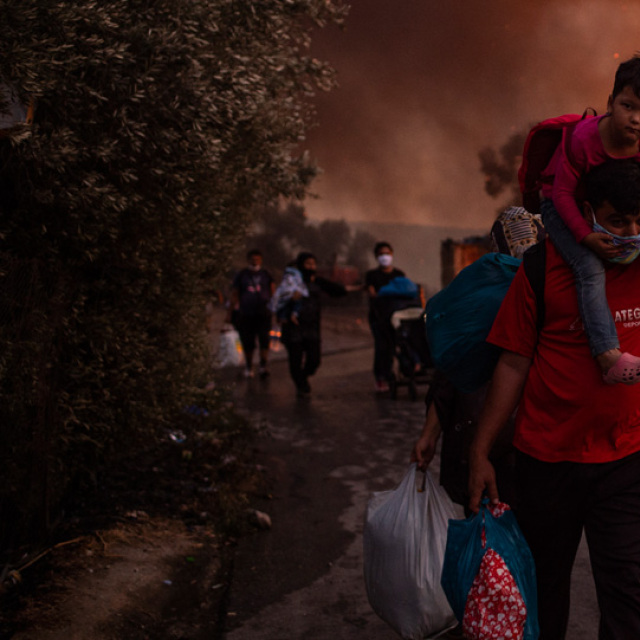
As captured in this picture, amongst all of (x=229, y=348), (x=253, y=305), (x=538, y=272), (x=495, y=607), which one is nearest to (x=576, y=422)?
(x=538, y=272)

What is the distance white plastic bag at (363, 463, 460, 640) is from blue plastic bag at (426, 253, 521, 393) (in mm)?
504

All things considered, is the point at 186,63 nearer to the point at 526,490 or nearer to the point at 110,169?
the point at 110,169

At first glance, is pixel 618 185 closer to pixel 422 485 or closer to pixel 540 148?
pixel 540 148

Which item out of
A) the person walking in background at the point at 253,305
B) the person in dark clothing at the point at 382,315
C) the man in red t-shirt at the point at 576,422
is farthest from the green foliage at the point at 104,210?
the person walking in background at the point at 253,305

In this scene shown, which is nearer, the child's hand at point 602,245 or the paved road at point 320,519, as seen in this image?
the child's hand at point 602,245

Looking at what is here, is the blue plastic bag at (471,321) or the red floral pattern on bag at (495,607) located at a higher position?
the blue plastic bag at (471,321)

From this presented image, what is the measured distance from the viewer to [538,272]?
7.68ft

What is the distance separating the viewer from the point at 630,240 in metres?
2.16

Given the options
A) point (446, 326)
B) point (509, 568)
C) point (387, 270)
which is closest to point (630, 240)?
point (446, 326)

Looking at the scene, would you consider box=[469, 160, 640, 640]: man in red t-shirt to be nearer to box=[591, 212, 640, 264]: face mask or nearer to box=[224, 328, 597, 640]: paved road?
box=[591, 212, 640, 264]: face mask

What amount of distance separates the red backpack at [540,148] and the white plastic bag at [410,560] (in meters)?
1.16

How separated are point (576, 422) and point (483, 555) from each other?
50 centimetres

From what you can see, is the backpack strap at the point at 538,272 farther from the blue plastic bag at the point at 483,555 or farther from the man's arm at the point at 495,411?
the blue plastic bag at the point at 483,555

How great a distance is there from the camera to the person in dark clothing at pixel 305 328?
35.6 feet
